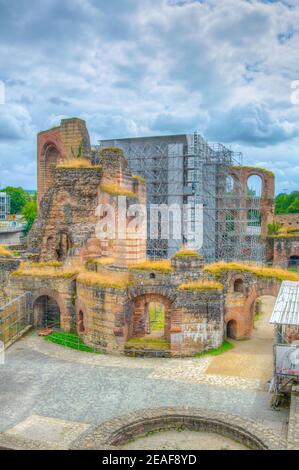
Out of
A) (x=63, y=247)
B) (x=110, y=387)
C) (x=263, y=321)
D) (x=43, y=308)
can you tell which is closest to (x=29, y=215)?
(x=63, y=247)

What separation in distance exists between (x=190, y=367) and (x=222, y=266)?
17.0 ft

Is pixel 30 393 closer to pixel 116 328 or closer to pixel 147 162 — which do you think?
pixel 116 328

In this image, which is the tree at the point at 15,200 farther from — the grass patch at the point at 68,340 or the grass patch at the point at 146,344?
the grass patch at the point at 146,344

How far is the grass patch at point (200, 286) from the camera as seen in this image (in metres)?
18.3

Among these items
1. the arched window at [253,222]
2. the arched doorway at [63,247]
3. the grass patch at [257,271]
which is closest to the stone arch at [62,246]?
the arched doorway at [63,247]

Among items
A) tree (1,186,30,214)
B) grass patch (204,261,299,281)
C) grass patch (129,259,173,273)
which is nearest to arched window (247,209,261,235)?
grass patch (204,261,299,281)

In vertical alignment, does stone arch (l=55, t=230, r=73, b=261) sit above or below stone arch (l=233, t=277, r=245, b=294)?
above

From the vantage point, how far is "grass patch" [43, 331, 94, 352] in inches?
753

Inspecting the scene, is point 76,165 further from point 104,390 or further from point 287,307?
point 287,307

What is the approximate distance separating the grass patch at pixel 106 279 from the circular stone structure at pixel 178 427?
8.09m

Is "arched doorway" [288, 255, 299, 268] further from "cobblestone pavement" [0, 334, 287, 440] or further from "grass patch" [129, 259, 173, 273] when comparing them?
"cobblestone pavement" [0, 334, 287, 440]

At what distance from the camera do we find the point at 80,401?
45.4 ft

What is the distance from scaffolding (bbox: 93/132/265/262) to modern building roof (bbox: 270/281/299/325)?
15.7m
